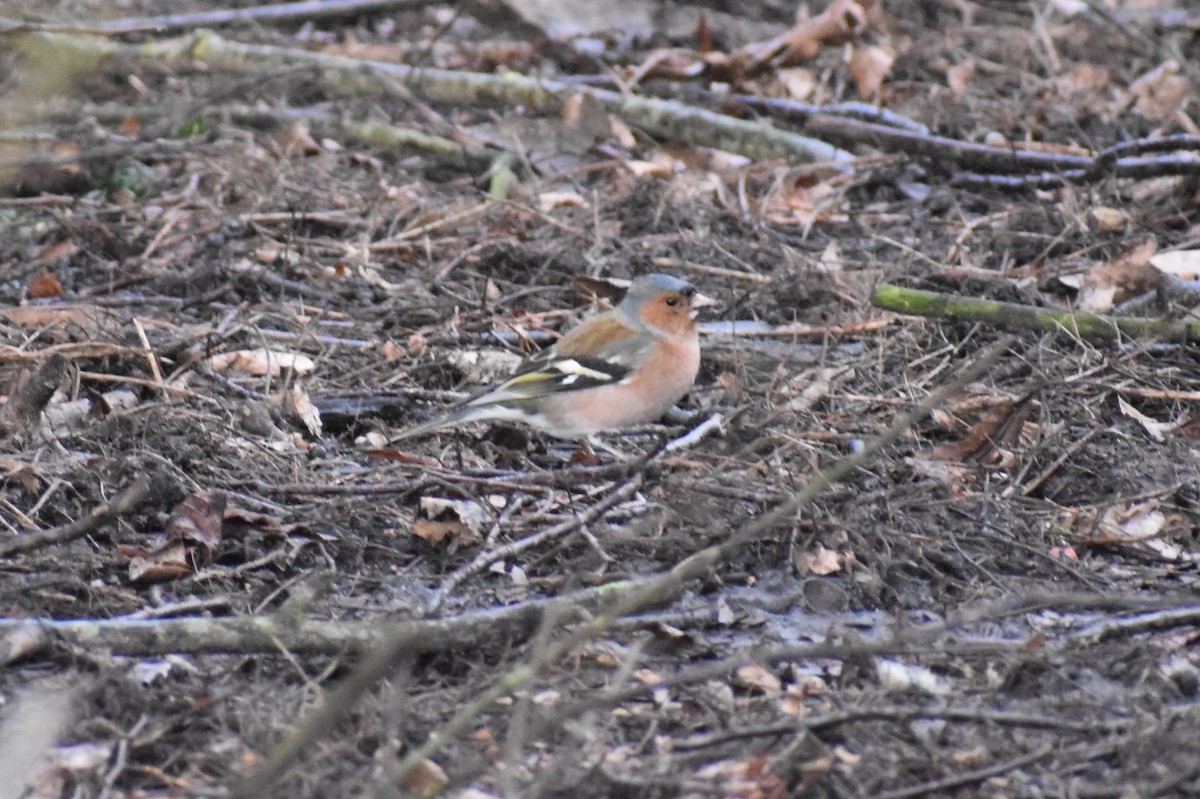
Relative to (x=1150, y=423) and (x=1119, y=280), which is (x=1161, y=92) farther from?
(x=1150, y=423)

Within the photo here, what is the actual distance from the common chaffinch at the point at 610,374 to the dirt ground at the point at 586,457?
18 cm

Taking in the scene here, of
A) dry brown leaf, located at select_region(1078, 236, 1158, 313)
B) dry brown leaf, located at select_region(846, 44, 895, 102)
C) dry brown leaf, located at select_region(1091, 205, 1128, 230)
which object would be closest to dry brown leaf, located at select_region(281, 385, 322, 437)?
dry brown leaf, located at select_region(1078, 236, 1158, 313)

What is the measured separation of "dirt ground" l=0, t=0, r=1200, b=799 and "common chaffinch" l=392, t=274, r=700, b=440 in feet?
0.59

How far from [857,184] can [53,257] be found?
3.70 metres

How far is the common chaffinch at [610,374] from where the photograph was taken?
15.1 feet

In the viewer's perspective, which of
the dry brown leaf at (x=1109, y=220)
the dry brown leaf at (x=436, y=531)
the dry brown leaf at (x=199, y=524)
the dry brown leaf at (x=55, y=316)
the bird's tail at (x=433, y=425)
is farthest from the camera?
the dry brown leaf at (x=1109, y=220)

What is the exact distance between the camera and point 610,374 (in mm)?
4770

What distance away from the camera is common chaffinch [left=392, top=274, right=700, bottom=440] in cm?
459

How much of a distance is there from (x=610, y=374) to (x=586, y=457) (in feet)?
0.93

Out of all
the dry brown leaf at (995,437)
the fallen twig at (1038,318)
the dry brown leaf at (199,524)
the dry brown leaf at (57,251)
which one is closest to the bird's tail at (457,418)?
the dry brown leaf at (199,524)

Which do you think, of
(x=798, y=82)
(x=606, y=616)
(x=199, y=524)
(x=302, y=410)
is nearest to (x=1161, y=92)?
(x=798, y=82)

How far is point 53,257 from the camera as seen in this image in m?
6.33

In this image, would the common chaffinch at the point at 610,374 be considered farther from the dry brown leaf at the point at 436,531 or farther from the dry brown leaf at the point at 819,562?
the dry brown leaf at the point at 819,562

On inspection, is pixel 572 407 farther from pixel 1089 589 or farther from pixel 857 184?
pixel 857 184
